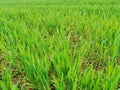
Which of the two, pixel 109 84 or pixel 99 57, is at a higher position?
pixel 109 84

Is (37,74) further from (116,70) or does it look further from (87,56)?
(87,56)

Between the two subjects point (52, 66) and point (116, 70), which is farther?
point (52, 66)

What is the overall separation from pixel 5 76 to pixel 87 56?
83 cm

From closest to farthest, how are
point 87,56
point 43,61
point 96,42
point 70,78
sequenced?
point 70,78 < point 43,61 < point 87,56 < point 96,42

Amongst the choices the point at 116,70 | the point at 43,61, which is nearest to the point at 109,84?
the point at 116,70

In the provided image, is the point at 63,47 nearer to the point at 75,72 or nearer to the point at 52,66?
the point at 52,66

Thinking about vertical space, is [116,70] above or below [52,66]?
above

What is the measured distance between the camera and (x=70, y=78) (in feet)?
4.69

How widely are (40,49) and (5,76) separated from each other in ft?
1.73

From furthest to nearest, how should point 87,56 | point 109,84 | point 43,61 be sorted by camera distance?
point 87,56, point 43,61, point 109,84

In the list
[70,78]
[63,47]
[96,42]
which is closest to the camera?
[70,78]

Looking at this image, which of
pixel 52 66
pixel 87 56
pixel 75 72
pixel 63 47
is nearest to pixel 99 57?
pixel 87 56

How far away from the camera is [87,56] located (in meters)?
2.06

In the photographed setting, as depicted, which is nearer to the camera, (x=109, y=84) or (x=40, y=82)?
(x=109, y=84)
